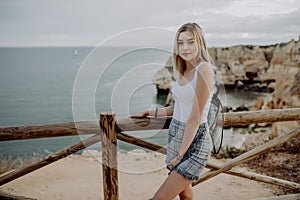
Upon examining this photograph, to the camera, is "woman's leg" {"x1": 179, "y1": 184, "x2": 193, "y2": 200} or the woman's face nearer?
the woman's face

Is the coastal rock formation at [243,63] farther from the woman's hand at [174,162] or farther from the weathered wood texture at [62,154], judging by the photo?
the woman's hand at [174,162]

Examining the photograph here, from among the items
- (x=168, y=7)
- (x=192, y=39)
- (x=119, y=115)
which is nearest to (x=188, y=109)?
(x=192, y=39)

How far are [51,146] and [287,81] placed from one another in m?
8.01

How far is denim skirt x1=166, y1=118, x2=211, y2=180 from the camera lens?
6.13 ft

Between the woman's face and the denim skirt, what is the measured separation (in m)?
0.38

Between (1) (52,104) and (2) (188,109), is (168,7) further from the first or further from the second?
(2) (188,109)

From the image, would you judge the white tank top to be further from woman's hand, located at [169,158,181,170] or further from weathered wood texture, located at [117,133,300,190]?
weathered wood texture, located at [117,133,300,190]

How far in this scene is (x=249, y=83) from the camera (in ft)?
82.6

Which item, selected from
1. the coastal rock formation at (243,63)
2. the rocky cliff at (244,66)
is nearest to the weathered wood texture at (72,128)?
the rocky cliff at (244,66)

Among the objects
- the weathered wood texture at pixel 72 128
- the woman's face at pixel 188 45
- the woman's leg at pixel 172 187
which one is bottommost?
the woman's leg at pixel 172 187

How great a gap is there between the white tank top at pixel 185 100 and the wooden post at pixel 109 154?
527 millimetres

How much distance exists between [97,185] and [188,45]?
3.06 metres

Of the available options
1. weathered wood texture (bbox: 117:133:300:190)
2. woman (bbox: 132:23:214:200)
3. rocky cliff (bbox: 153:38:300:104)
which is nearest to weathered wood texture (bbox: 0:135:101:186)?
weathered wood texture (bbox: 117:133:300:190)

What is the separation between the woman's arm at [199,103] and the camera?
1.76 meters
